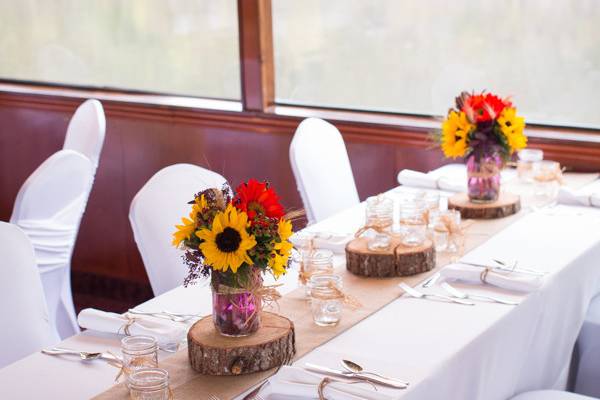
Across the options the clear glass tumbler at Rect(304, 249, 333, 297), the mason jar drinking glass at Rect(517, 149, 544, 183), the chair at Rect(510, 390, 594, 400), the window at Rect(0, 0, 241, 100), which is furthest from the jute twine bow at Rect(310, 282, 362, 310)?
the window at Rect(0, 0, 241, 100)

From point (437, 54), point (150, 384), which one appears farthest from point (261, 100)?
point (150, 384)

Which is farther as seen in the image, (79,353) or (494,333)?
(494,333)

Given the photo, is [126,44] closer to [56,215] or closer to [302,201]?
[302,201]

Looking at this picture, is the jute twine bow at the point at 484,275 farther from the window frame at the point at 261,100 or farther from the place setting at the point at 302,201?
the window frame at the point at 261,100

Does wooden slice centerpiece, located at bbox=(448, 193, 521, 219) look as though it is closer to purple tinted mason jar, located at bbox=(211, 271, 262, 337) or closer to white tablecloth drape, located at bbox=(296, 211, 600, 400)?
white tablecloth drape, located at bbox=(296, 211, 600, 400)

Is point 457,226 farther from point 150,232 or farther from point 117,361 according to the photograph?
point 117,361

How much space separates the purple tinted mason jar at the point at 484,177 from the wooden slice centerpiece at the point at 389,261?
638mm

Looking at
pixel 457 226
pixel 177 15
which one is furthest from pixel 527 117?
pixel 177 15

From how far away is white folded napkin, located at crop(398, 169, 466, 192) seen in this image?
3.90 metres

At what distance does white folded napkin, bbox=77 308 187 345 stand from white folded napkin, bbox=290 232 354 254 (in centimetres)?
79

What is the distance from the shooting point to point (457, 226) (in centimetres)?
307

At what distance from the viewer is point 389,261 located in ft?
9.40

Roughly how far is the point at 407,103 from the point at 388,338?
2352mm

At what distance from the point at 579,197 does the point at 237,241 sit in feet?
6.45
